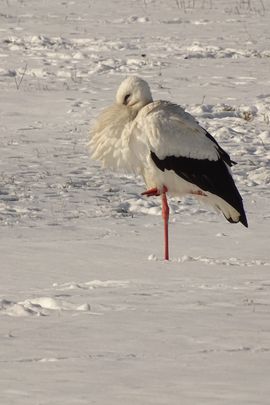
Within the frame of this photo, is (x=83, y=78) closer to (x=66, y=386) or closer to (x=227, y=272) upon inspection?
(x=227, y=272)

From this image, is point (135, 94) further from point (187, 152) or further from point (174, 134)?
point (187, 152)

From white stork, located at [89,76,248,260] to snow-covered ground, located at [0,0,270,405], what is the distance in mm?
379

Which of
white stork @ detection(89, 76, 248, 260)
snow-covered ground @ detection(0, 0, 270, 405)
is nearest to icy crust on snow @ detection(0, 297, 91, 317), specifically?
snow-covered ground @ detection(0, 0, 270, 405)

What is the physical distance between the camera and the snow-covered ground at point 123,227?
5574mm

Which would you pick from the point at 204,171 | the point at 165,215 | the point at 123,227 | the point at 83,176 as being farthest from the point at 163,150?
the point at 83,176

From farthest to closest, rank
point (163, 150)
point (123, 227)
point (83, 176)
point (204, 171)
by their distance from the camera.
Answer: point (83, 176), point (123, 227), point (204, 171), point (163, 150)

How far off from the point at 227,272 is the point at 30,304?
2.08 meters

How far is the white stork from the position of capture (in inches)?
421

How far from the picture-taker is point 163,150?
35.3 feet

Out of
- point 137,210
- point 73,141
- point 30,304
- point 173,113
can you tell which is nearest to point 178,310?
point 30,304

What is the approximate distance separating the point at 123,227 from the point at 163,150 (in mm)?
825

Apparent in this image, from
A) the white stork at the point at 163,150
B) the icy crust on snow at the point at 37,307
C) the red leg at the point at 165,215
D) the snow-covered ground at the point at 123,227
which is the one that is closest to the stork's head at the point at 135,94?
the white stork at the point at 163,150

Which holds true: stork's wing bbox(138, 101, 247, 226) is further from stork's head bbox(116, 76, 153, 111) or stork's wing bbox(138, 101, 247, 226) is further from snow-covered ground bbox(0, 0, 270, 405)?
snow-covered ground bbox(0, 0, 270, 405)

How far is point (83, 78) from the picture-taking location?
18656mm
